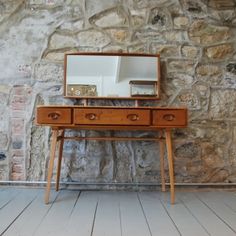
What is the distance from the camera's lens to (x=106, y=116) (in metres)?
2.34

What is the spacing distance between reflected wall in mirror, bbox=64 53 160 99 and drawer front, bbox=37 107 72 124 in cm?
50

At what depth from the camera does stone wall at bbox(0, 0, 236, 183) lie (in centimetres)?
285

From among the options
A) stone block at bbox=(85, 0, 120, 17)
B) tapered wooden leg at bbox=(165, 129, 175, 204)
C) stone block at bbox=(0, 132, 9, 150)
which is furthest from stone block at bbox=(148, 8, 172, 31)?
stone block at bbox=(0, 132, 9, 150)

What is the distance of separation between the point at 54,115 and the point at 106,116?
404mm

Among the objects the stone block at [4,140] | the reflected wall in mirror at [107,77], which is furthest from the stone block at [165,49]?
the stone block at [4,140]

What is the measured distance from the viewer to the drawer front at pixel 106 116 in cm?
233

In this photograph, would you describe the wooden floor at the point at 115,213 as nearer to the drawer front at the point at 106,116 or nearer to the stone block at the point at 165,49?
the drawer front at the point at 106,116

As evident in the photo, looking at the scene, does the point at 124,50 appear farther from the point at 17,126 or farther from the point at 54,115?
the point at 17,126

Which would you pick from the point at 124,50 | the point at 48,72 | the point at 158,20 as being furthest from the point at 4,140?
the point at 158,20

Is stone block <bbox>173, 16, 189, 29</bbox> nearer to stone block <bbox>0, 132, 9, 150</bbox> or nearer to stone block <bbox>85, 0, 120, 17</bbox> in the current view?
stone block <bbox>85, 0, 120, 17</bbox>

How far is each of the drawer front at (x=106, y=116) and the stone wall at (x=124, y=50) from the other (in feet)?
1.76

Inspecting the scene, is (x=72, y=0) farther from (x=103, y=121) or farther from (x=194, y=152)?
(x=194, y=152)

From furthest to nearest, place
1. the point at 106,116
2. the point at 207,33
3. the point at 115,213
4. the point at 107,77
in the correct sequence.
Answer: the point at 207,33 < the point at 107,77 < the point at 106,116 < the point at 115,213

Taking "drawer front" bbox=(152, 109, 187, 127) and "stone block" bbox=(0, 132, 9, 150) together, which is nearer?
"drawer front" bbox=(152, 109, 187, 127)
